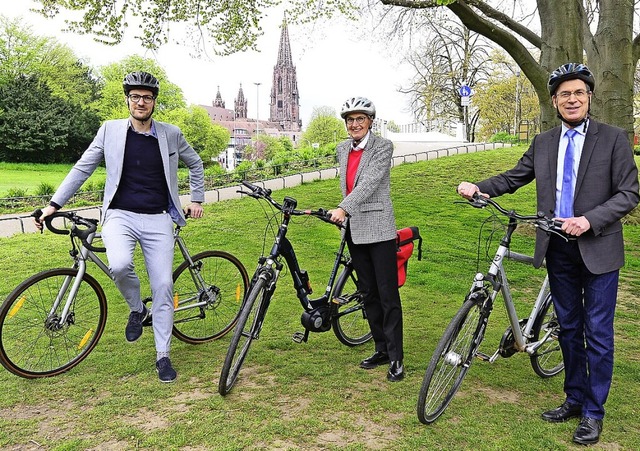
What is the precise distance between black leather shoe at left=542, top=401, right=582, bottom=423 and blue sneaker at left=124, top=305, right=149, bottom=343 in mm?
2876

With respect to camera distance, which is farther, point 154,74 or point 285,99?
point 285,99

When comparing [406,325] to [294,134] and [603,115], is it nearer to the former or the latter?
[603,115]

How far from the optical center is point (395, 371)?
155 inches

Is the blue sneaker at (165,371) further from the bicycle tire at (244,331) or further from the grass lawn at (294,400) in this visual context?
the bicycle tire at (244,331)

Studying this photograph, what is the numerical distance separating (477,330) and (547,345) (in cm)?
90

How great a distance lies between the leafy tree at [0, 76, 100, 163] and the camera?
42344mm

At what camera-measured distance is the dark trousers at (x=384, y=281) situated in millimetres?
3926

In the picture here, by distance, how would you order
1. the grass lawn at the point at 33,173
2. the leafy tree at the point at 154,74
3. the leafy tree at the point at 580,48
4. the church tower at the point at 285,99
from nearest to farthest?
the leafy tree at the point at 580,48 → the grass lawn at the point at 33,173 → the leafy tree at the point at 154,74 → the church tower at the point at 285,99

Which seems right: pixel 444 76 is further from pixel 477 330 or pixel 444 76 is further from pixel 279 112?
pixel 279 112

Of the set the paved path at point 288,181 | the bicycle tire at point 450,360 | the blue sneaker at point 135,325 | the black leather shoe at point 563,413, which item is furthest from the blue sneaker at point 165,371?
the paved path at point 288,181

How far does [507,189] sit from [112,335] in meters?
3.56

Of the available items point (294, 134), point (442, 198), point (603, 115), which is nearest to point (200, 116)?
point (442, 198)

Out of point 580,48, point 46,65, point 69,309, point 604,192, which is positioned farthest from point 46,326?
point 46,65

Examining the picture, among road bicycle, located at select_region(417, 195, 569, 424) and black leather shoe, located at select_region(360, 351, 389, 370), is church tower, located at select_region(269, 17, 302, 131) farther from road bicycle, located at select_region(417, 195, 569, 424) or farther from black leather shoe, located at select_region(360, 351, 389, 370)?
road bicycle, located at select_region(417, 195, 569, 424)
